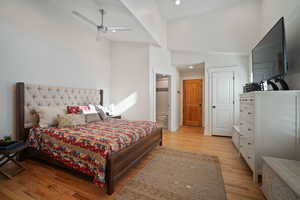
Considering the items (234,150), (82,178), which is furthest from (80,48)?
(234,150)

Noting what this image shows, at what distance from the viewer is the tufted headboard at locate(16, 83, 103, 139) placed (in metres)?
2.33

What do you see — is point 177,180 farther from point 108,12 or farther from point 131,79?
point 108,12

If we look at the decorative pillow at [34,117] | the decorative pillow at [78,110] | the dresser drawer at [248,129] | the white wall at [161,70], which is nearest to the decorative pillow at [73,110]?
the decorative pillow at [78,110]

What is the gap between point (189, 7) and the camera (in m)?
3.90

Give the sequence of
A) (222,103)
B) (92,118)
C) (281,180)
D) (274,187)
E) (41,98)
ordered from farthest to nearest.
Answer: (222,103)
(92,118)
(41,98)
(274,187)
(281,180)

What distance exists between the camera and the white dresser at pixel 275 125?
1.68 m

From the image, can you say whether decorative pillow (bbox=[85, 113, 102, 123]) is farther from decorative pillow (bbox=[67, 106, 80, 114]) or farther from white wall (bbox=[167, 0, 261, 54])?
white wall (bbox=[167, 0, 261, 54])

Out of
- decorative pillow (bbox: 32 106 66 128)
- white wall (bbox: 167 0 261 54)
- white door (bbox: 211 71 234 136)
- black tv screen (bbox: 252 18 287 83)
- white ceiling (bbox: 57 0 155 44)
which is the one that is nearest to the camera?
black tv screen (bbox: 252 18 287 83)

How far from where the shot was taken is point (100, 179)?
63.0 inches

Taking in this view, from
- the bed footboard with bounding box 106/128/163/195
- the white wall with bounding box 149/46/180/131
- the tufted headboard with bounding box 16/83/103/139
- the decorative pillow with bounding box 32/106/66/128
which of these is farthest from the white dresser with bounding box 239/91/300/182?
the tufted headboard with bounding box 16/83/103/139

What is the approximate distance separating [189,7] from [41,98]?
4.47 meters

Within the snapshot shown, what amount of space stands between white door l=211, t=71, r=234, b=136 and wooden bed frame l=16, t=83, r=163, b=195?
97.5 inches

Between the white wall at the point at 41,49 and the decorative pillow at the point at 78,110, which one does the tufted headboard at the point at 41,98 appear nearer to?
the white wall at the point at 41,49

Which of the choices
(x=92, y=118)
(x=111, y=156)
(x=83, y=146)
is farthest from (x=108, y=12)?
(x=111, y=156)
